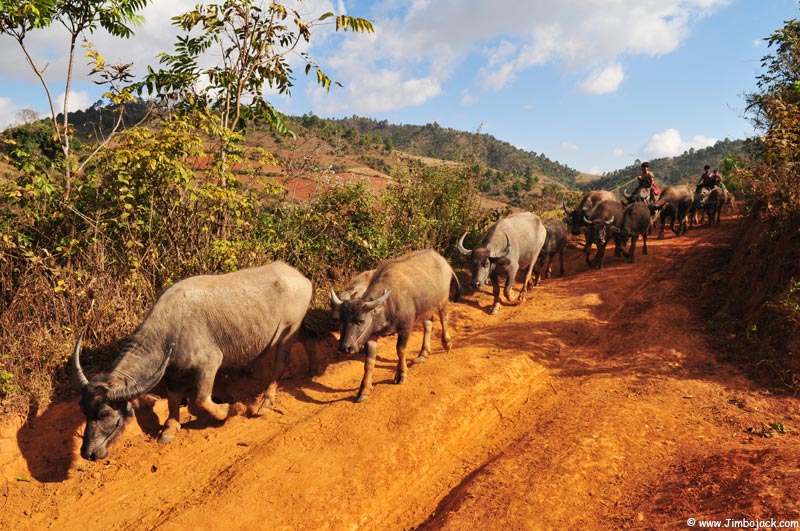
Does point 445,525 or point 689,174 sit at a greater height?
point 689,174

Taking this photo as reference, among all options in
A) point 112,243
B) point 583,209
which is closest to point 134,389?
point 112,243

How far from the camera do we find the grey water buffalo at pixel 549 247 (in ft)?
44.1

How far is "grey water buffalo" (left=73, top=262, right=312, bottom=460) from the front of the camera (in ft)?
17.8

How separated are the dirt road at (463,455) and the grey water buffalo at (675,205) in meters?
10.4

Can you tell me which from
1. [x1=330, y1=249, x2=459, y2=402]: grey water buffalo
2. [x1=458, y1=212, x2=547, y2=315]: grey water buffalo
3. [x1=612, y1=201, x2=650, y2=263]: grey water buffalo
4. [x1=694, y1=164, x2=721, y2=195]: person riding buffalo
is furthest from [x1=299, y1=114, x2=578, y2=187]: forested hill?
[x1=330, y1=249, x2=459, y2=402]: grey water buffalo

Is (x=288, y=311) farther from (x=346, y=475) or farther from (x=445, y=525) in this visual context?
(x=445, y=525)

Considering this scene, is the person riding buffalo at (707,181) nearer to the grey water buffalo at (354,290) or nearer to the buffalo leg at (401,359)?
the grey water buffalo at (354,290)

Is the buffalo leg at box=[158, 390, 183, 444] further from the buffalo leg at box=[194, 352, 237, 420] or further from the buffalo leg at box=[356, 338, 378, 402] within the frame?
the buffalo leg at box=[356, 338, 378, 402]

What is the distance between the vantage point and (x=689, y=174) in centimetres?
6212

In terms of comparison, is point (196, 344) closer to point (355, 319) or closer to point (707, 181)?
point (355, 319)

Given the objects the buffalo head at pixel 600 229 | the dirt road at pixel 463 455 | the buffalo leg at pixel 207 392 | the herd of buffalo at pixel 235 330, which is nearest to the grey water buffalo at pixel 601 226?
the buffalo head at pixel 600 229

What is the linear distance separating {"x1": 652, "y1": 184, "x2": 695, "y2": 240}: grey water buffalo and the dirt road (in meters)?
10.4

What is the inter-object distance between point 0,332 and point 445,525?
21.2 ft

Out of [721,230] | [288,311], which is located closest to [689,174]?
[721,230]
